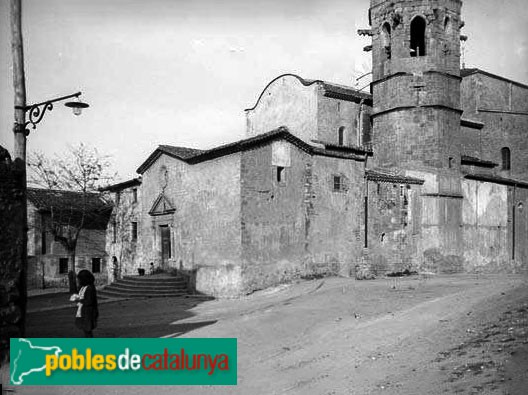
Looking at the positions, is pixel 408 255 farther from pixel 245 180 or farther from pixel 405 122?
pixel 245 180

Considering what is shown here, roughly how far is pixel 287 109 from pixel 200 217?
1079 centimetres

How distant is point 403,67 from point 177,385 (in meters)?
20.7

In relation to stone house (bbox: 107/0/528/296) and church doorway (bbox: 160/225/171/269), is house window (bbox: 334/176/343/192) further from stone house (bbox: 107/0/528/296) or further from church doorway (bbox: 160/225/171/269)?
church doorway (bbox: 160/225/171/269)

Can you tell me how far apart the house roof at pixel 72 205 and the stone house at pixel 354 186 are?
4659mm

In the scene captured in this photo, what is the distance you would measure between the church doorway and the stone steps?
164 cm

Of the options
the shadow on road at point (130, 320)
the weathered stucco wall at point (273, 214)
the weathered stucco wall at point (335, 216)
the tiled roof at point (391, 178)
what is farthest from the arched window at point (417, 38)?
the shadow on road at point (130, 320)

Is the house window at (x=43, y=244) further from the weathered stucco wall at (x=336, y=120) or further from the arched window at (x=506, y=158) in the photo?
the arched window at (x=506, y=158)

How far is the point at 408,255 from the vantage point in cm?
2330

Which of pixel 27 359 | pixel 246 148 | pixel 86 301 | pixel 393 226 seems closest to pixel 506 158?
pixel 393 226

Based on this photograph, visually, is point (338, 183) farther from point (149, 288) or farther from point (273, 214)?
point (149, 288)

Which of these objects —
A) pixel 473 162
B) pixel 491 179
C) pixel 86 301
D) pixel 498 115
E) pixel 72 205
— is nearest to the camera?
pixel 86 301

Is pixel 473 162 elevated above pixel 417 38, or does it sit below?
below

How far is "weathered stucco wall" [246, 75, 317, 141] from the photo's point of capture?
26.9 meters

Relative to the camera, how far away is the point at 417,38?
2609 cm
